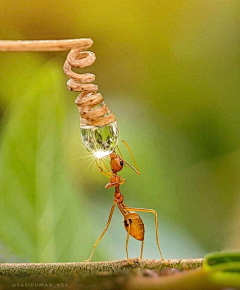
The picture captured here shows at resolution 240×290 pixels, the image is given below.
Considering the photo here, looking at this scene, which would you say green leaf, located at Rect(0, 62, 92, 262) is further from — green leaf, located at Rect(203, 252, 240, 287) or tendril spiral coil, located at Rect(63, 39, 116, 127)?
green leaf, located at Rect(203, 252, 240, 287)

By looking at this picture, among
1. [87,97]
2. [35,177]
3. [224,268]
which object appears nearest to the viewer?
[224,268]

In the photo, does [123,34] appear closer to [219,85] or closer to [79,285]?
[219,85]

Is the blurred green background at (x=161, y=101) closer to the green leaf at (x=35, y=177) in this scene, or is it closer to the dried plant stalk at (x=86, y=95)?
the green leaf at (x=35, y=177)

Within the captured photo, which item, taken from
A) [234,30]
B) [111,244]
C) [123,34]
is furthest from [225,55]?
[111,244]

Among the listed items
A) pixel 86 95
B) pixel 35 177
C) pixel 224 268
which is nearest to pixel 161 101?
pixel 35 177

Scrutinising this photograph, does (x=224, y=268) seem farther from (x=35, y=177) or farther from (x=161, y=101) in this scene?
(x=161, y=101)

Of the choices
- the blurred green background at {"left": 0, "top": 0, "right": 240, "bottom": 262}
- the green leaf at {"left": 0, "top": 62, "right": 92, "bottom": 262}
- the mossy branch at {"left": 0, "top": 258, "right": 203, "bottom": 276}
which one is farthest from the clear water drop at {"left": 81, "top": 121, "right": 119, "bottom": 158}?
the blurred green background at {"left": 0, "top": 0, "right": 240, "bottom": 262}
